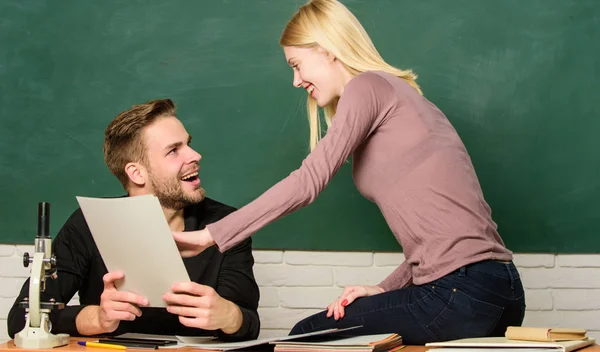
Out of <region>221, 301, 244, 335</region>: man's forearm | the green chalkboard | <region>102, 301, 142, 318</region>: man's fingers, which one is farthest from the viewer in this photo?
the green chalkboard

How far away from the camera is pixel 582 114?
2.97 m

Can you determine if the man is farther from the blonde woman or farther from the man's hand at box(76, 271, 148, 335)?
the blonde woman

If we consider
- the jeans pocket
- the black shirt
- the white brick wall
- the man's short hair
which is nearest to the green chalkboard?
the white brick wall

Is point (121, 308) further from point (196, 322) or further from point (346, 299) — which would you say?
point (346, 299)

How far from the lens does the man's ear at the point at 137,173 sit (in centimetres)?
226

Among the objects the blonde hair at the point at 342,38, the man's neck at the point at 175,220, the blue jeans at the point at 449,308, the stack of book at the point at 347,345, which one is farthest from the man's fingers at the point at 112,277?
the blonde hair at the point at 342,38

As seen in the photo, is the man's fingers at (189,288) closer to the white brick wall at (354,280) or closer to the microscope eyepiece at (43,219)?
the microscope eyepiece at (43,219)

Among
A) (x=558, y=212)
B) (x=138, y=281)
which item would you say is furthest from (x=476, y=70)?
(x=138, y=281)

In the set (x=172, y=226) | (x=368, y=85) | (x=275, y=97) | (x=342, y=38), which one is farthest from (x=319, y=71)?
(x=275, y=97)

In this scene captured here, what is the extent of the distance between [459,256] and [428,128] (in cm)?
29

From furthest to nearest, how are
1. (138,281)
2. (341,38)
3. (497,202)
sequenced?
(497,202), (341,38), (138,281)

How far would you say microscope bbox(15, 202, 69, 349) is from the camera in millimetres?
1593

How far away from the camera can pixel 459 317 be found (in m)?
1.59

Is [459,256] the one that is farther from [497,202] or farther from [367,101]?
[497,202]
